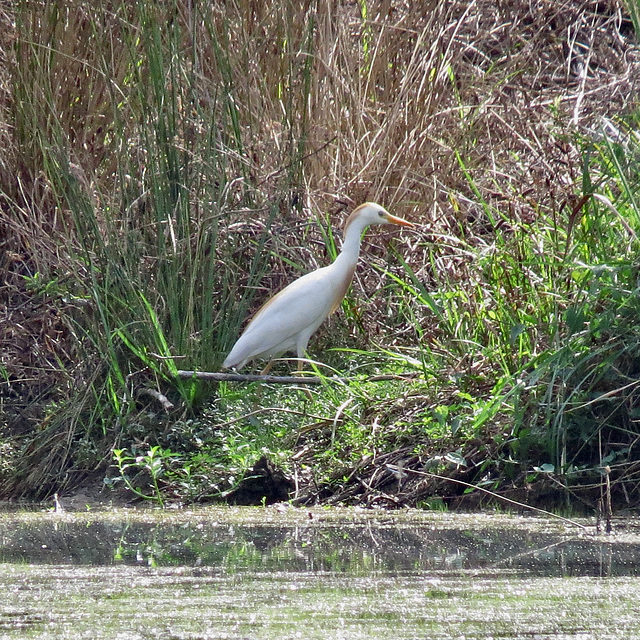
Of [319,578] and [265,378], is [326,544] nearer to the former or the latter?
[319,578]

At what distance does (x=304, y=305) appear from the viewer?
5465 mm

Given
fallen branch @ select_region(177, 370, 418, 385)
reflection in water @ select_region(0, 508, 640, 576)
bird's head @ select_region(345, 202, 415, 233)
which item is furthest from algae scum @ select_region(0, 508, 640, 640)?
bird's head @ select_region(345, 202, 415, 233)

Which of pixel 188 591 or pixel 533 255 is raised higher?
pixel 533 255

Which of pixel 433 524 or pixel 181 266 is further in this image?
pixel 181 266

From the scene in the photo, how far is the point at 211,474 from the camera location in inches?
180

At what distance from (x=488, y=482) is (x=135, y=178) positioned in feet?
7.91

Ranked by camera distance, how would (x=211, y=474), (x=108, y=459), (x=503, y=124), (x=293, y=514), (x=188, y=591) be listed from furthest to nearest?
(x=503, y=124), (x=108, y=459), (x=211, y=474), (x=293, y=514), (x=188, y=591)

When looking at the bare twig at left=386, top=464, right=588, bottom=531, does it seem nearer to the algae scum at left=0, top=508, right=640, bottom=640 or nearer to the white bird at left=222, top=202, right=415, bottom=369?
the algae scum at left=0, top=508, right=640, bottom=640

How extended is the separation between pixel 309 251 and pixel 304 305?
27.1 inches

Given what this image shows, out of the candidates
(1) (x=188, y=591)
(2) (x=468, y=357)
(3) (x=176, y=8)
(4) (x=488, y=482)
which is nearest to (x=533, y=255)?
(2) (x=468, y=357)

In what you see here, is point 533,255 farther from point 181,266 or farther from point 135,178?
point 135,178

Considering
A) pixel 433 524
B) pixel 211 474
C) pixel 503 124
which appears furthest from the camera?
pixel 503 124

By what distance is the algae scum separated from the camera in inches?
89.2

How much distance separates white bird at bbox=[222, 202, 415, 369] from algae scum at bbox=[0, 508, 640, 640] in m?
1.57
